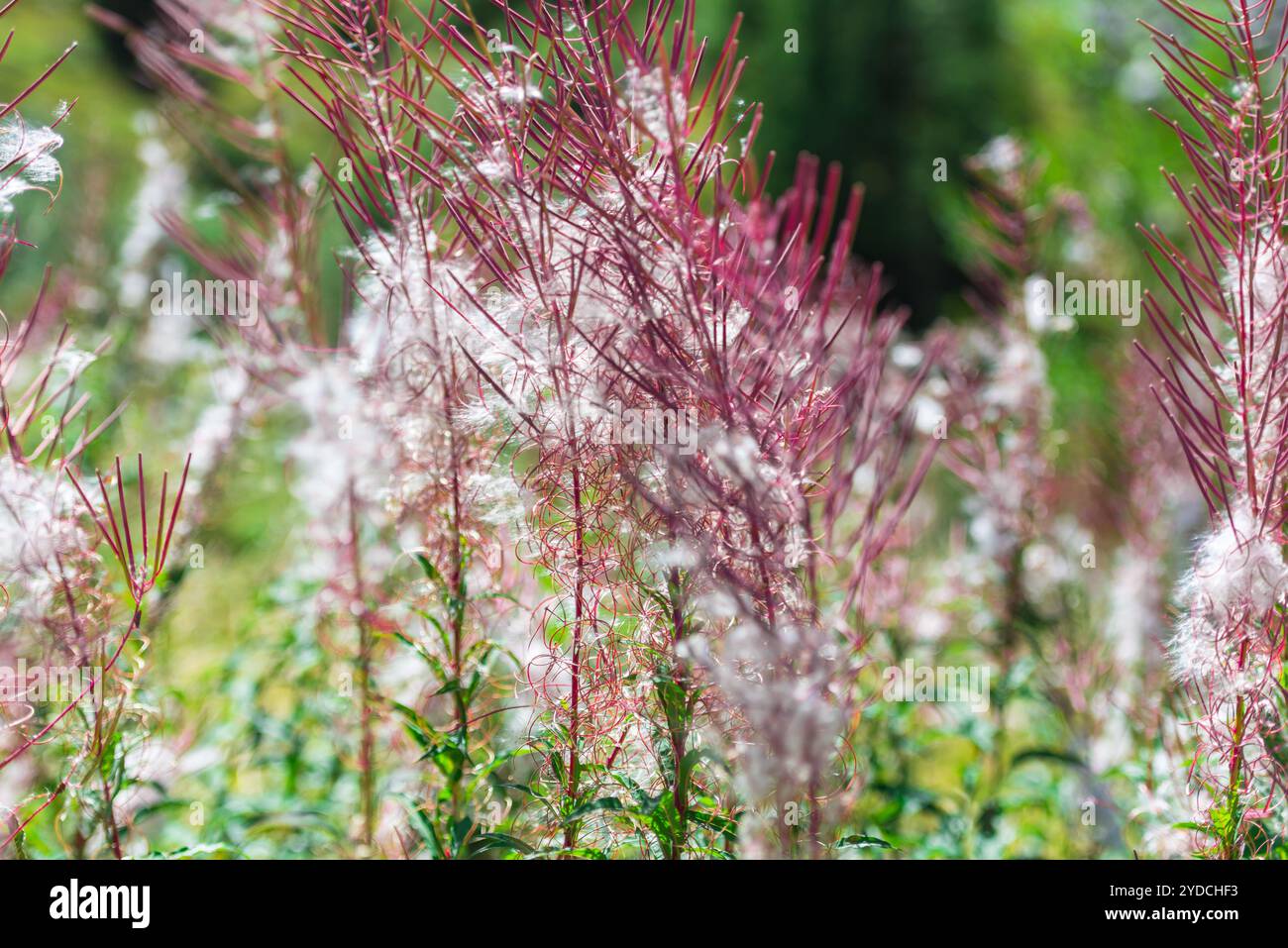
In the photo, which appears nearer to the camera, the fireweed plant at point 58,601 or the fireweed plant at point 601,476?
the fireweed plant at point 601,476

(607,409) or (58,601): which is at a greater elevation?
(607,409)

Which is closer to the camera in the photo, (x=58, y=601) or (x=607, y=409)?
(x=607, y=409)

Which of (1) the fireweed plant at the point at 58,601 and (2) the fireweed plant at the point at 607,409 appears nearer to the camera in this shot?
(2) the fireweed plant at the point at 607,409

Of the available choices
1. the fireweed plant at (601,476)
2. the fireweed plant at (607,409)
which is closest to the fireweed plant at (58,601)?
the fireweed plant at (601,476)

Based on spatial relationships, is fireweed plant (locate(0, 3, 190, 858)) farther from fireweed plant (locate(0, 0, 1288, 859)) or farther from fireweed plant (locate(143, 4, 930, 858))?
fireweed plant (locate(143, 4, 930, 858))

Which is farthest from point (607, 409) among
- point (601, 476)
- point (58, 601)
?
point (58, 601)

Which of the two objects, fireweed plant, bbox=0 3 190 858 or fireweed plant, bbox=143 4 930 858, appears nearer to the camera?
fireweed plant, bbox=143 4 930 858

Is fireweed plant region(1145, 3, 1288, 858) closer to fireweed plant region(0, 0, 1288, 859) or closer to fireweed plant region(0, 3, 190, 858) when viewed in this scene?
fireweed plant region(0, 0, 1288, 859)

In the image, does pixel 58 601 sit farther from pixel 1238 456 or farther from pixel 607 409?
pixel 1238 456

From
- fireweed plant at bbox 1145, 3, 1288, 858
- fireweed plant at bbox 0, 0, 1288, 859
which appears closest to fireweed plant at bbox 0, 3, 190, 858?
fireweed plant at bbox 0, 0, 1288, 859

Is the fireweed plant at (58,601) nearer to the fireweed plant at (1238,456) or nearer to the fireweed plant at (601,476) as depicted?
the fireweed plant at (601,476)

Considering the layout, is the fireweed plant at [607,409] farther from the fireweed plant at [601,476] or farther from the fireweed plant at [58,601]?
the fireweed plant at [58,601]

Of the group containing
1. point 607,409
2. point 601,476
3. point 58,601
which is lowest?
point 58,601
